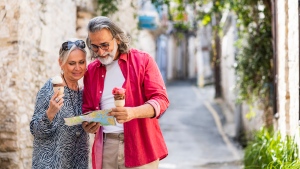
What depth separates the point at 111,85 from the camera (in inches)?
138

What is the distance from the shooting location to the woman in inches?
138

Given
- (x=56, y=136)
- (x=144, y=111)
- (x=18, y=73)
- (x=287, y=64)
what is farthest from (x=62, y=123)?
(x=287, y=64)

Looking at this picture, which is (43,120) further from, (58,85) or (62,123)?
(58,85)

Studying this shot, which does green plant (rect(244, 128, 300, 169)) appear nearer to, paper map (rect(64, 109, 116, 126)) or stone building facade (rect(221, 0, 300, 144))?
stone building facade (rect(221, 0, 300, 144))

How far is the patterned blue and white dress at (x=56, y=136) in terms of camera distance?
11.5ft

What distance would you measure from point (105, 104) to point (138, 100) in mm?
221

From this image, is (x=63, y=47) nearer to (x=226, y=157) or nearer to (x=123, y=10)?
(x=123, y=10)

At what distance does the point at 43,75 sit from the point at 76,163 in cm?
209

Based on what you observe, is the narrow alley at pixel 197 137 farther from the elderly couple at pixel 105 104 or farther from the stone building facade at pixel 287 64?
the elderly couple at pixel 105 104

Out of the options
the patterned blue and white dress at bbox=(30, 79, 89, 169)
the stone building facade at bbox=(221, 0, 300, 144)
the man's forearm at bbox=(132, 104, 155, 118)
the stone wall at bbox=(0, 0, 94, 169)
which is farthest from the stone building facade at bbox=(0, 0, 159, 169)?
the stone building facade at bbox=(221, 0, 300, 144)

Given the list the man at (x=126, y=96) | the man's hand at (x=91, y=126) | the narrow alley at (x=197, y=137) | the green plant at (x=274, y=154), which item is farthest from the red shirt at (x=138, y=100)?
the narrow alley at (x=197, y=137)

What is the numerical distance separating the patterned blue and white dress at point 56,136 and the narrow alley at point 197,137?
220 inches

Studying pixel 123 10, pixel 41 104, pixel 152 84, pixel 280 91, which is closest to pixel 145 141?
pixel 152 84

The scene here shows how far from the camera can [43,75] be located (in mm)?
5574
